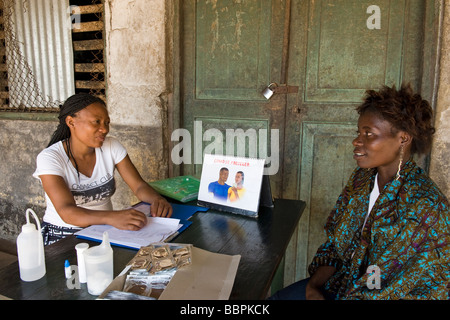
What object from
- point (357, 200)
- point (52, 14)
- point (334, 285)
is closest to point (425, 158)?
point (357, 200)

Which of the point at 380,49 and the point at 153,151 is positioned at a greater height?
the point at 380,49

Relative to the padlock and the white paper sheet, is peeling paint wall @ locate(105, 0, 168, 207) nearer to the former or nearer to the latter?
the padlock

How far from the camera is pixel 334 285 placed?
162cm

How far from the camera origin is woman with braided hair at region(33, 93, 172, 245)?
1754 millimetres

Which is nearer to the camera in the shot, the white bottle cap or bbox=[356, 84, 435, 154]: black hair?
the white bottle cap

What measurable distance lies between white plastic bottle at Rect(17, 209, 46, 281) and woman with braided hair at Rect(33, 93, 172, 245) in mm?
485

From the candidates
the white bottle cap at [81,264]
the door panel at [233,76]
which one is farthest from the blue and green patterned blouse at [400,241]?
the door panel at [233,76]

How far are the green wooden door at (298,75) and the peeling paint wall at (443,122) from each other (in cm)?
9

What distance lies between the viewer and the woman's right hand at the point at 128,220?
5.00 ft

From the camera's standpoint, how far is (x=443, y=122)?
87.1 inches

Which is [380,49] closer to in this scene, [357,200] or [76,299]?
[357,200]

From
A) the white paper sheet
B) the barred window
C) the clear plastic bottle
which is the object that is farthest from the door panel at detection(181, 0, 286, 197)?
the clear plastic bottle

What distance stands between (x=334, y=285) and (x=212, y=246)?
0.65m

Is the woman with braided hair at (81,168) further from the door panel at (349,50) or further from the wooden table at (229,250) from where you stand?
the door panel at (349,50)
